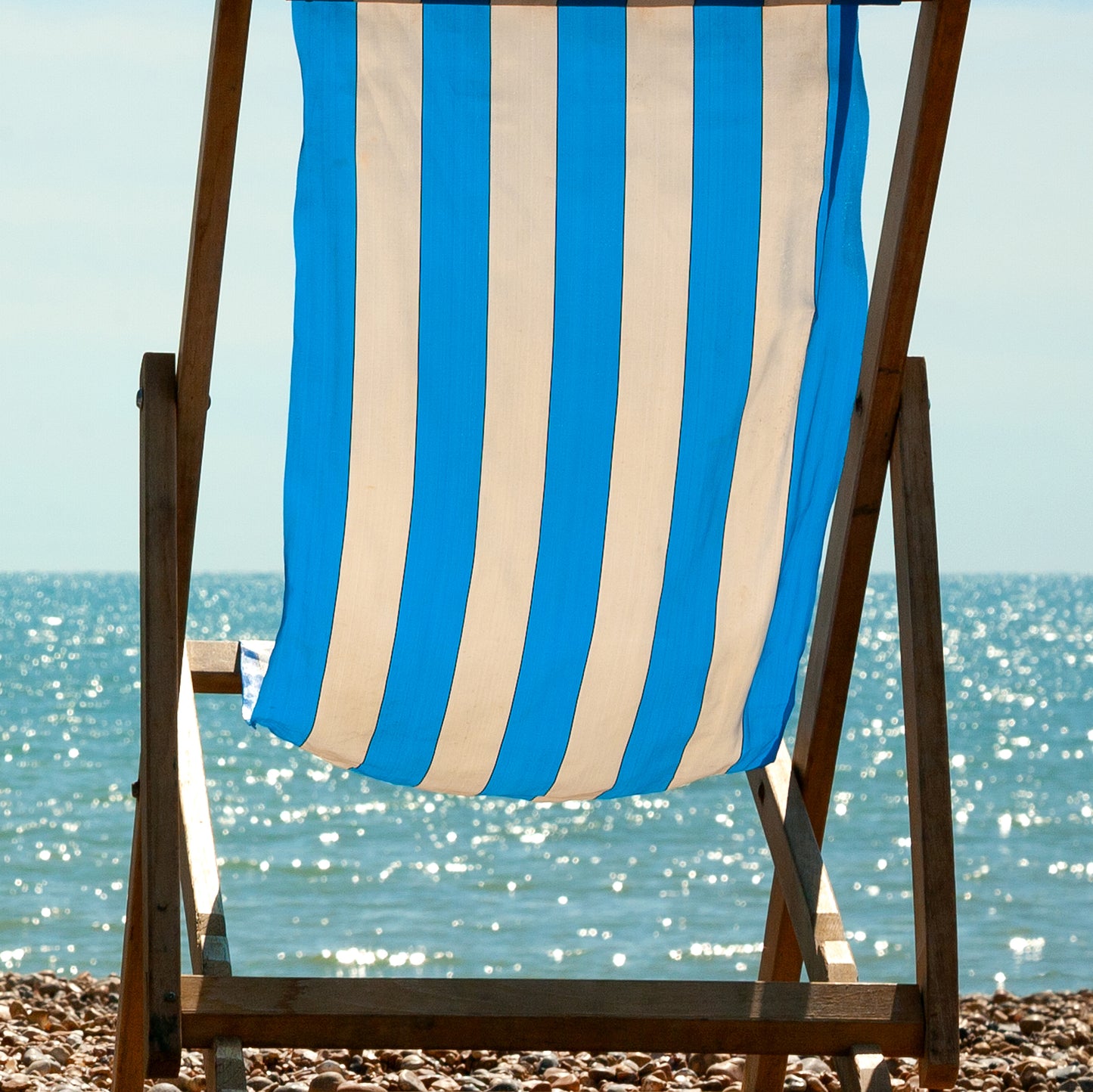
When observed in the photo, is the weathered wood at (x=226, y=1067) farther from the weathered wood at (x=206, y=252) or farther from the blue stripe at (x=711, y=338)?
the blue stripe at (x=711, y=338)

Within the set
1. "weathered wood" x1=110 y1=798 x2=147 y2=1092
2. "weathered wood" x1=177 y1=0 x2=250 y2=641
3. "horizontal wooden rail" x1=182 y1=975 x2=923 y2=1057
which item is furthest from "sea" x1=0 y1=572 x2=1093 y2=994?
"weathered wood" x1=177 y1=0 x2=250 y2=641

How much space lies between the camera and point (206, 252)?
2010mm

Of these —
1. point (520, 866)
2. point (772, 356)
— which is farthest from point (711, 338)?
point (520, 866)

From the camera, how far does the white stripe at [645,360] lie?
2092mm

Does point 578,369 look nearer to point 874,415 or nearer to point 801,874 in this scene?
point 874,415

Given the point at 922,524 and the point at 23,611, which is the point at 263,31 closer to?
the point at 922,524

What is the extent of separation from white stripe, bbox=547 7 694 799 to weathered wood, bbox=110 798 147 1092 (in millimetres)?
725

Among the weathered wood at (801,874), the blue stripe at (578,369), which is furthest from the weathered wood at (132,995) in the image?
the weathered wood at (801,874)

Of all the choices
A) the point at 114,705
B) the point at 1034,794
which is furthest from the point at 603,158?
the point at 114,705

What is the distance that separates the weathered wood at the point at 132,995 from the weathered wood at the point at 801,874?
0.98 m

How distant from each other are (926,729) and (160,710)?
1.04m

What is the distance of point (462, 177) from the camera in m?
2.08

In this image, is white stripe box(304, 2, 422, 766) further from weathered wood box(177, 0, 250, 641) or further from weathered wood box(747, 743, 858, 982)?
weathered wood box(747, 743, 858, 982)

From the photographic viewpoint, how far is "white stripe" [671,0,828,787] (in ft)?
6.89
